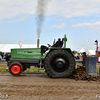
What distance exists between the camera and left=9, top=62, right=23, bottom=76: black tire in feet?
24.6

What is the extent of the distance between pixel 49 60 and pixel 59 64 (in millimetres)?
448

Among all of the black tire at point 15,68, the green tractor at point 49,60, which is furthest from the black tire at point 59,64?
the black tire at point 15,68

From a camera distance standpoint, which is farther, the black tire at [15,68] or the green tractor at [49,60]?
the black tire at [15,68]

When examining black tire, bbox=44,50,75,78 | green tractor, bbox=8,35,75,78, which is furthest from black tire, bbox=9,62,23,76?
black tire, bbox=44,50,75,78

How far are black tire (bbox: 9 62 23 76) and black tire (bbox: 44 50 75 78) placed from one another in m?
1.26

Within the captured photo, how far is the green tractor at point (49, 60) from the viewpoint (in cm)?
696

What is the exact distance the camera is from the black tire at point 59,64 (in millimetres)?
6949

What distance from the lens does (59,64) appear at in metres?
7.02

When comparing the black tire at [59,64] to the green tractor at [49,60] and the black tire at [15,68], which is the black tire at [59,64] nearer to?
the green tractor at [49,60]

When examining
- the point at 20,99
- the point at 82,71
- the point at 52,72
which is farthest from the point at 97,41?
the point at 20,99

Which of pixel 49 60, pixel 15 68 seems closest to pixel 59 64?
pixel 49 60

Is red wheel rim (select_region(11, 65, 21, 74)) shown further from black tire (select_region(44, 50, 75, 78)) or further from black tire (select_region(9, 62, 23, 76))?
black tire (select_region(44, 50, 75, 78))

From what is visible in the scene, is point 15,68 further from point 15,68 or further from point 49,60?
point 49,60

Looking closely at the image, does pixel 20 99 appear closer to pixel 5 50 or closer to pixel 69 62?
pixel 69 62
